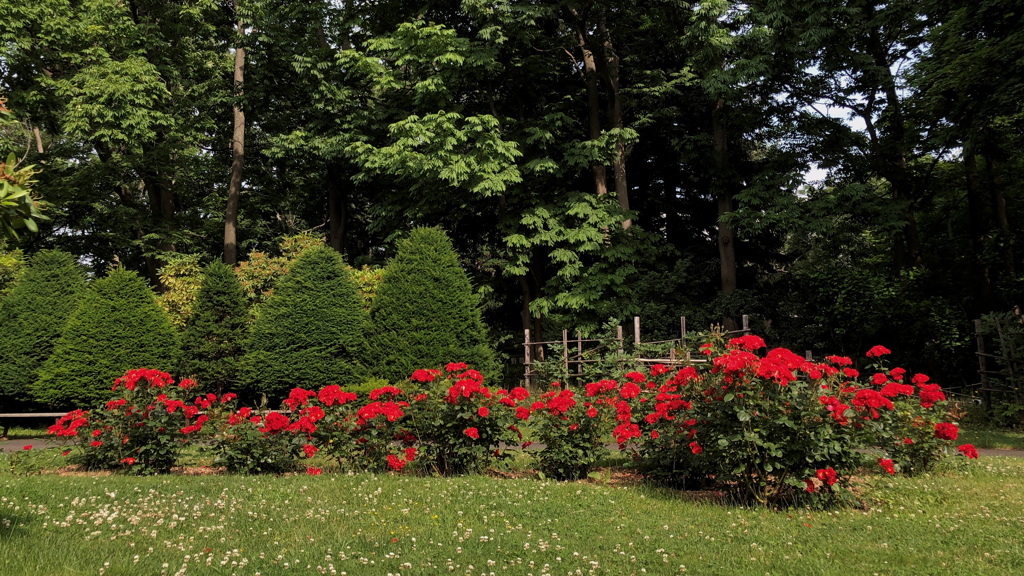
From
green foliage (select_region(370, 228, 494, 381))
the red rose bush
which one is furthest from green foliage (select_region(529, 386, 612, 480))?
green foliage (select_region(370, 228, 494, 381))

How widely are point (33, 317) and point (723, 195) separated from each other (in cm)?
1813

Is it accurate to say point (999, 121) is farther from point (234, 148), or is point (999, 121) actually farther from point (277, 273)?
point (234, 148)

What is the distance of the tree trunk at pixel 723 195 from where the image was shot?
19047 millimetres

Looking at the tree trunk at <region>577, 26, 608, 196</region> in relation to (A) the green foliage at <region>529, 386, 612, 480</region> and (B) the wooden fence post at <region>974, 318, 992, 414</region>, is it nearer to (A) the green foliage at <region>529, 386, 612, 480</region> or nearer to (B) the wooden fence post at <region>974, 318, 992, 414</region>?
(B) the wooden fence post at <region>974, 318, 992, 414</region>

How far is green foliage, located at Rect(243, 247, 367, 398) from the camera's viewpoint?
1440 centimetres

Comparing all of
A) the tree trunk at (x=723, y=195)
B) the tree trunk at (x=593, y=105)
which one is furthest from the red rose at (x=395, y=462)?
the tree trunk at (x=723, y=195)

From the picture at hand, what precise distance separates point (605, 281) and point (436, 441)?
11580mm

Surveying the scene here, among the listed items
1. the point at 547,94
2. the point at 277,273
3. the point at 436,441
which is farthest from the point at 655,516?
the point at 547,94

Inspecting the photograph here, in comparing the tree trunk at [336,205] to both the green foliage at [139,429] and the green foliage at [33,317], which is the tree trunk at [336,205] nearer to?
the green foliage at [33,317]

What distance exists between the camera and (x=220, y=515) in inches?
205

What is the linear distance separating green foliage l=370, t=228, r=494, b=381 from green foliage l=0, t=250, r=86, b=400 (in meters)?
7.40

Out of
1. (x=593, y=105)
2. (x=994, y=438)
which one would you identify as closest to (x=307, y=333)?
(x=593, y=105)

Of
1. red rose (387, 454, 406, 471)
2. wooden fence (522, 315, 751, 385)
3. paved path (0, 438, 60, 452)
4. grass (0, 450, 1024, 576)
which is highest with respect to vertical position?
wooden fence (522, 315, 751, 385)

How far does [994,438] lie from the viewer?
34.4ft
